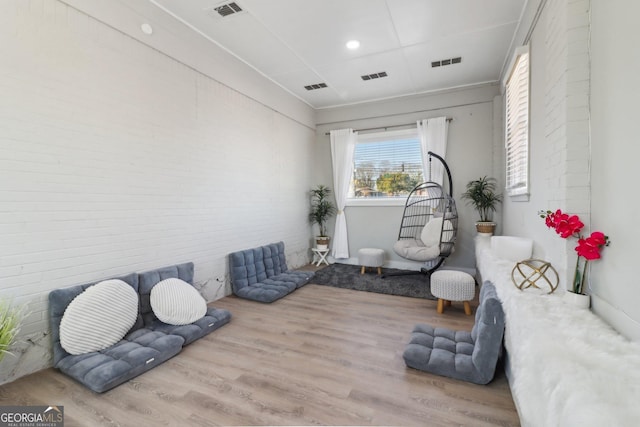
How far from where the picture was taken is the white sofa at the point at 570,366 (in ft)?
2.78

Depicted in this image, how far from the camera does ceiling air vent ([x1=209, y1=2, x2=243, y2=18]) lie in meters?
2.82

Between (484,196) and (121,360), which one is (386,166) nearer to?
(484,196)

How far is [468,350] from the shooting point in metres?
2.09

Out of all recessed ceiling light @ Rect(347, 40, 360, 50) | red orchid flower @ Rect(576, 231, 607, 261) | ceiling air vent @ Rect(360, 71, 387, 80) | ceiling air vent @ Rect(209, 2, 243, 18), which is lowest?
red orchid flower @ Rect(576, 231, 607, 261)

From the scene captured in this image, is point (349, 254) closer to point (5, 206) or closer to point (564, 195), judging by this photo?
point (564, 195)

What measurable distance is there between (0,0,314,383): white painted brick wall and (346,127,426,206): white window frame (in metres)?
2.47

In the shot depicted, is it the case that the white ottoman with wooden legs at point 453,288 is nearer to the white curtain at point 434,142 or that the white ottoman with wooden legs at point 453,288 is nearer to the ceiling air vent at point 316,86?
the white curtain at point 434,142

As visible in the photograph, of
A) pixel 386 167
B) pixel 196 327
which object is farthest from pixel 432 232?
pixel 196 327

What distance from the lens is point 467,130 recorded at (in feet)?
15.6

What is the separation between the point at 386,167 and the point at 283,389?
4355mm

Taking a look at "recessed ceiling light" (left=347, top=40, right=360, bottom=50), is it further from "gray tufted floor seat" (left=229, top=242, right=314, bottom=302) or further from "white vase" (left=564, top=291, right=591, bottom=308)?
"white vase" (left=564, top=291, right=591, bottom=308)

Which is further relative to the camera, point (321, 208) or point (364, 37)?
point (321, 208)

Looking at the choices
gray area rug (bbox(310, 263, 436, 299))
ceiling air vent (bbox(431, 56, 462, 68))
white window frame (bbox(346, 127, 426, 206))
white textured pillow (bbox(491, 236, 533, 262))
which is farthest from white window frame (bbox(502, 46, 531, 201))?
gray area rug (bbox(310, 263, 436, 299))

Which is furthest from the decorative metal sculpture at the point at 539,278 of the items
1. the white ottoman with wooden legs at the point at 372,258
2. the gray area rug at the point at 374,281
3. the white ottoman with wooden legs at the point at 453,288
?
the white ottoman with wooden legs at the point at 372,258
